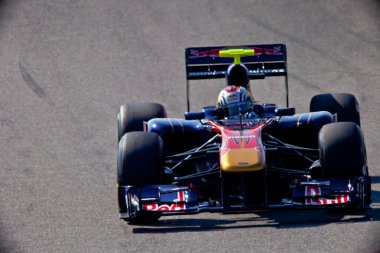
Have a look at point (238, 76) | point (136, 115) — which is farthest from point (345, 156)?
point (136, 115)

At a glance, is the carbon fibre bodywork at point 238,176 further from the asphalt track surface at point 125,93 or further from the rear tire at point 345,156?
the asphalt track surface at point 125,93

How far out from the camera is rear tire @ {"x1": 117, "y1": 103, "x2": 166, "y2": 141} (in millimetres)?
14805

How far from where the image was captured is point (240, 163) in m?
12.2

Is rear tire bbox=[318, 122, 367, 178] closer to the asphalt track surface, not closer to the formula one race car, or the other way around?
the formula one race car

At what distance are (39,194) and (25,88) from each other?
18.0ft

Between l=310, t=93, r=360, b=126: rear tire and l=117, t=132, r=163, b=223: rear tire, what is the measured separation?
3.07 metres

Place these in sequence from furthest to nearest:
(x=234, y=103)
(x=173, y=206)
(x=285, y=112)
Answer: (x=234, y=103), (x=285, y=112), (x=173, y=206)

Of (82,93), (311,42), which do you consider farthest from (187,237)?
(311,42)

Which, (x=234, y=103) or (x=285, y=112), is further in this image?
(x=234, y=103)

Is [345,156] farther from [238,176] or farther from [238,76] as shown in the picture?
[238,76]

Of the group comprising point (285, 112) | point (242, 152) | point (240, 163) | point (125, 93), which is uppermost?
point (125, 93)

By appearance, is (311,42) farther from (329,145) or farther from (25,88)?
(329,145)

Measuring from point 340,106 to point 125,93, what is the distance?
5581mm

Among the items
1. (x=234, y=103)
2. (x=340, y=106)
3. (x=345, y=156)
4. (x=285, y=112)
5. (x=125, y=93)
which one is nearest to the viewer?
(x=345, y=156)
